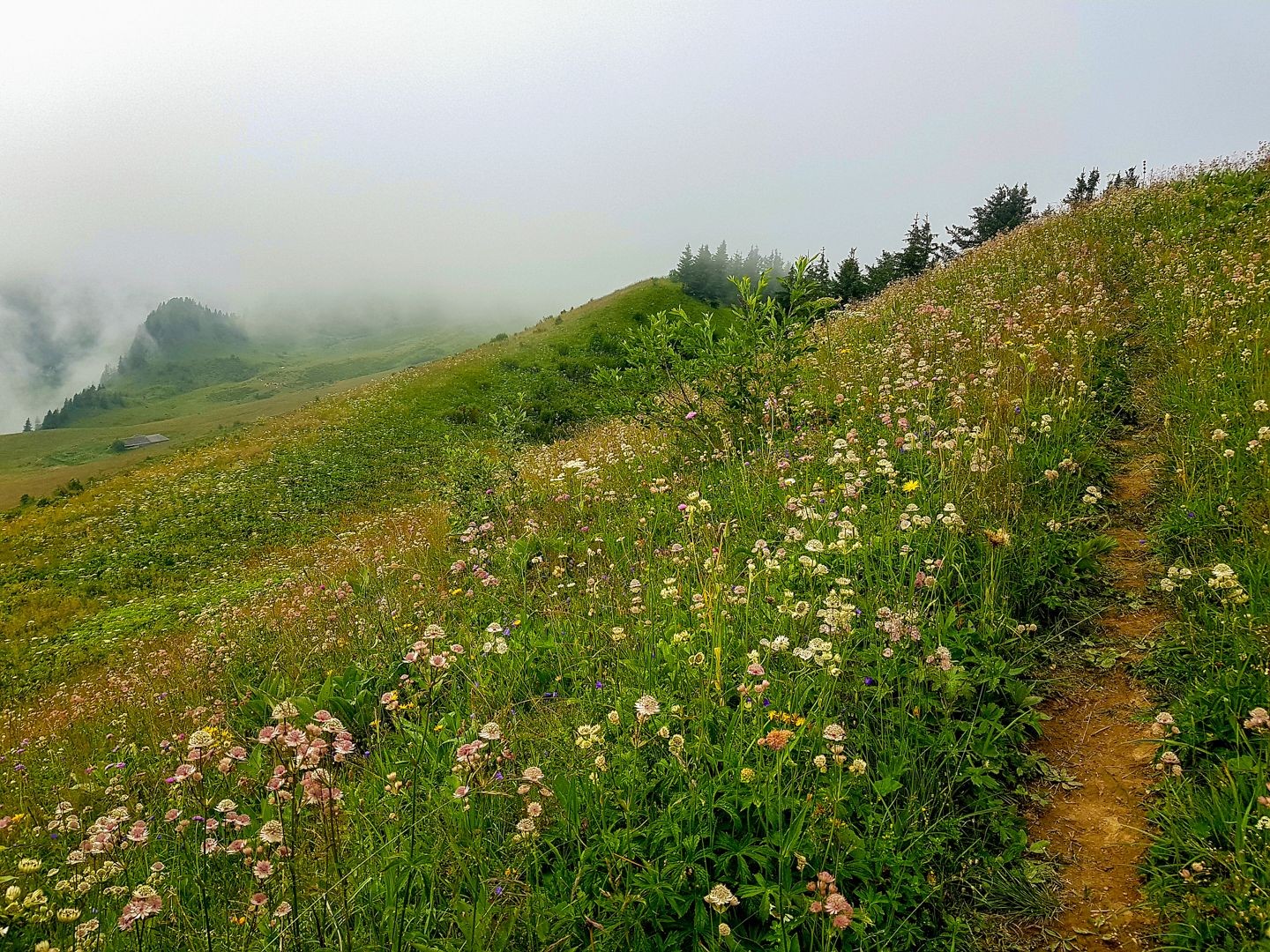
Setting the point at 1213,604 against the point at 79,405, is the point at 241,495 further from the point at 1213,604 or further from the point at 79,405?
the point at 79,405

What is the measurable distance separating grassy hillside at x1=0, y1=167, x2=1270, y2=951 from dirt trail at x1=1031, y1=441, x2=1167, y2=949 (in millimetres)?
99

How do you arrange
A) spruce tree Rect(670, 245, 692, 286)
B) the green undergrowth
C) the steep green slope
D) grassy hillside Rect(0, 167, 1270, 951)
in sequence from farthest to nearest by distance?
1. spruce tree Rect(670, 245, 692, 286)
2. the steep green slope
3. grassy hillside Rect(0, 167, 1270, 951)
4. the green undergrowth

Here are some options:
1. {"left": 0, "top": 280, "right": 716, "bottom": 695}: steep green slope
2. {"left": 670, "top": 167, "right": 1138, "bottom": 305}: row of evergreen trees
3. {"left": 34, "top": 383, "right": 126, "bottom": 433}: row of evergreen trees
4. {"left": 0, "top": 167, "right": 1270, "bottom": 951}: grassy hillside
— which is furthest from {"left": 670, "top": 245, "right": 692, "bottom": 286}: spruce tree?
{"left": 34, "top": 383, "right": 126, "bottom": 433}: row of evergreen trees

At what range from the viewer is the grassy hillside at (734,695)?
225cm

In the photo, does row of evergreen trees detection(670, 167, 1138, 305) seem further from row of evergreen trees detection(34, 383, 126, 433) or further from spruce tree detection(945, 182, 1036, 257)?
row of evergreen trees detection(34, 383, 126, 433)

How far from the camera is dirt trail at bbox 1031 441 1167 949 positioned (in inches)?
91.0

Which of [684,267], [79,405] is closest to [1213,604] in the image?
[684,267]

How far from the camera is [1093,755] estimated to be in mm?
2967

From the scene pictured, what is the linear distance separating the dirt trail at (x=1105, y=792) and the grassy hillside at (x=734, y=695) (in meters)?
0.10

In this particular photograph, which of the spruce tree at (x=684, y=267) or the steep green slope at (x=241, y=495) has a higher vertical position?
the spruce tree at (x=684, y=267)

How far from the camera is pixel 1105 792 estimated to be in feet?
9.13

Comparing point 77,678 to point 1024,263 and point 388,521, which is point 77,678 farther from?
point 1024,263

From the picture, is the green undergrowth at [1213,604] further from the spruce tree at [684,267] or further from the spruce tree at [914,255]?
the spruce tree at [684,267]

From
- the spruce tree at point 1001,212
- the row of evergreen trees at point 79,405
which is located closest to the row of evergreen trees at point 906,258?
the spruce tree at point 1001,212
